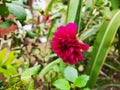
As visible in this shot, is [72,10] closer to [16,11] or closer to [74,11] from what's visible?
[74,11]

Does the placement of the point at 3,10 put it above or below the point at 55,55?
above

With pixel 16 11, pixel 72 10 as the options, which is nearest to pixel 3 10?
pixel 16 11

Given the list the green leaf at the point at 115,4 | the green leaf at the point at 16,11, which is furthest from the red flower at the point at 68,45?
the green leaf at the point at 115,4

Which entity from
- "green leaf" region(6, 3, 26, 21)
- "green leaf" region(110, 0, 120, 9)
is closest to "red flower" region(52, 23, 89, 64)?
"green leaf" region(6, 3, 26, 21)

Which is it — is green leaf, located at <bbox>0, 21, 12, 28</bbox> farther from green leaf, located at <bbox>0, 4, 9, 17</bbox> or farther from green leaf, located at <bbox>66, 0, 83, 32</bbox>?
green leaf, located at <bbox>66, 0, 83, 32</bbox>

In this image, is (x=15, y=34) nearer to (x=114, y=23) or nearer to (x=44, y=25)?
(x=44, y=25)

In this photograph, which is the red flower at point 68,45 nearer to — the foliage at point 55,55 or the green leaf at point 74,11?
the foliage at point 55,55
